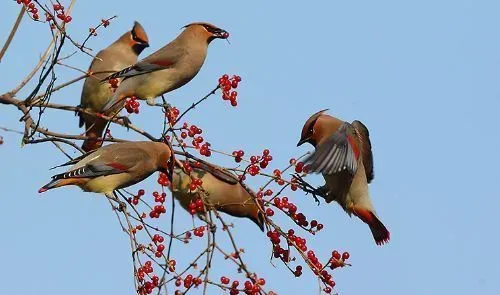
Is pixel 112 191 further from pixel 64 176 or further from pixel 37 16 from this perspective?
pixel 37 16

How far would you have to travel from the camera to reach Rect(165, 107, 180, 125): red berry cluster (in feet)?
13.1

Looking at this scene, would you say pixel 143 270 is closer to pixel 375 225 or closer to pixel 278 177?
pixel 278 177

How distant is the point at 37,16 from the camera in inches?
172

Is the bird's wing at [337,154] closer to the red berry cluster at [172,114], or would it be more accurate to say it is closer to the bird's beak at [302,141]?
the bird's beak at [302,141]

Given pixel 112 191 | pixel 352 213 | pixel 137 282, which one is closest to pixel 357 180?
pixel 352 213

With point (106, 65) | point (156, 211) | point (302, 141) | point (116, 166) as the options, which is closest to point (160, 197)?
point (156, 211)

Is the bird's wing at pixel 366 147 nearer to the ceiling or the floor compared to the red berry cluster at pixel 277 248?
nearer to the ceiling

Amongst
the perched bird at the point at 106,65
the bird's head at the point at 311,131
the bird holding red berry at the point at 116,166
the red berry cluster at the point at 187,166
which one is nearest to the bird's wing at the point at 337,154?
the bird's head at the point at 311,131

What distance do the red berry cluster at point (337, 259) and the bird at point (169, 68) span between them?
1479mm

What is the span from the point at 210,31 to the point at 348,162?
108 cm

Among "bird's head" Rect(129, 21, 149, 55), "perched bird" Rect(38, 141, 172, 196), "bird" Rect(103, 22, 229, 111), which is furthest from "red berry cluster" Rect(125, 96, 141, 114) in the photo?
"bird's head" Rect(129, 21, 149, 55)

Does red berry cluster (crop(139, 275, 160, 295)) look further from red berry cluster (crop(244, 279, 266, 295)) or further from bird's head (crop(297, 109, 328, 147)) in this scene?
bird's head (crop(297, 109, 328, 147))

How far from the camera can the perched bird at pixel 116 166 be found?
4.60m

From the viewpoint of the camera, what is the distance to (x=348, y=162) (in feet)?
16.2
